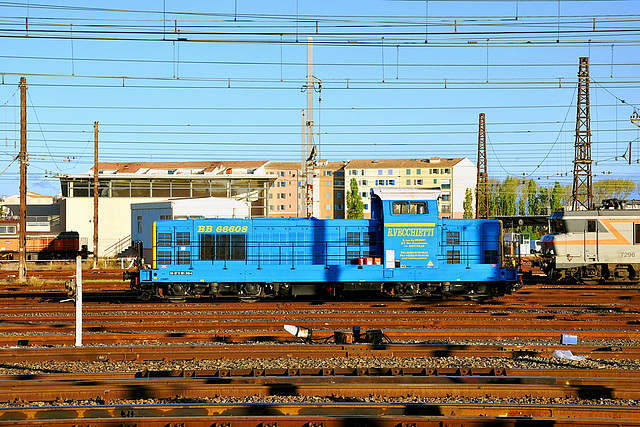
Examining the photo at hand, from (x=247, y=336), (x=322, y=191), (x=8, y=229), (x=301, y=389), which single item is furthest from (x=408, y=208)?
(x=322, y=191)

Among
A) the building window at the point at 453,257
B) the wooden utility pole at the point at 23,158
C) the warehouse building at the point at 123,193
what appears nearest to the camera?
the building window at the point at 453,257

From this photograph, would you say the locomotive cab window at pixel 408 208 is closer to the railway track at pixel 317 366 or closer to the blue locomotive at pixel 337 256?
the blue locomotive at pixel 337 256

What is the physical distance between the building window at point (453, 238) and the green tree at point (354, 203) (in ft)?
196

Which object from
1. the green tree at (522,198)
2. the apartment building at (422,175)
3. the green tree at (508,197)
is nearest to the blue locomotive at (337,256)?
the apartment building at (422,175)

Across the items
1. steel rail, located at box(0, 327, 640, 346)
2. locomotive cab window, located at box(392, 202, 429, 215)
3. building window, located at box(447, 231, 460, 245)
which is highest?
locomotive cab window, located at box(392, 202, 429, 215)

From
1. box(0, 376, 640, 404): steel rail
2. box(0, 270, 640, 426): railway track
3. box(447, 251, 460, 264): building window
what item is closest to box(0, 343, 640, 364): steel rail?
box(0, 270, 640, 426): railway track

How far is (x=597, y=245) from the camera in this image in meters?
22.2

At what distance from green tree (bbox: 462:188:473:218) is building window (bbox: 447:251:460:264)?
57973 millimetres

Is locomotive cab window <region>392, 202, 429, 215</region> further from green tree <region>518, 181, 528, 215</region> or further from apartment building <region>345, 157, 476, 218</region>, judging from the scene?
green tree <region>518, 181, 528, 215</region>

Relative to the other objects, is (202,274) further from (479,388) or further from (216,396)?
(479,388)

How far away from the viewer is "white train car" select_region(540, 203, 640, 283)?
72.3 feet

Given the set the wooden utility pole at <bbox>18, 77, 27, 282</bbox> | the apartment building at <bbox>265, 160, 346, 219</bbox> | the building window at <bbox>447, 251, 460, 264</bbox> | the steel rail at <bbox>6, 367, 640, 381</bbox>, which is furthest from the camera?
the apartment building at <bbox>265, 160, 346, 219</bbox>

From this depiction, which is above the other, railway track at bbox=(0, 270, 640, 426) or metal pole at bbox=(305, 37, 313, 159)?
metal pole at bbox=(305, 37, 313, 159)

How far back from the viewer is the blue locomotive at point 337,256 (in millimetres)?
17031
